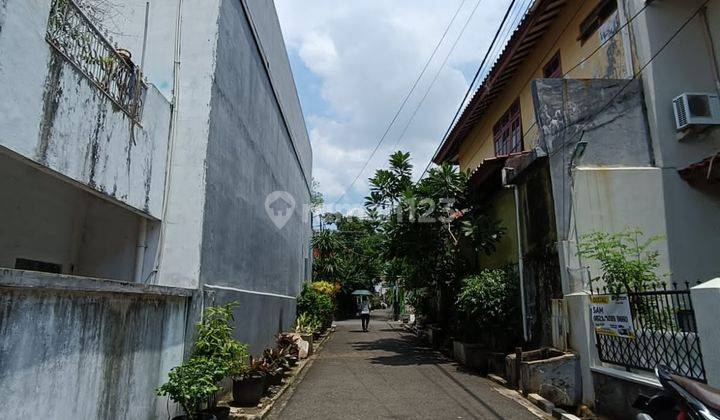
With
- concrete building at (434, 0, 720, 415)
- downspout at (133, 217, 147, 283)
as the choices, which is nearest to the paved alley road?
concrete building at (434, 0, 720, 415)

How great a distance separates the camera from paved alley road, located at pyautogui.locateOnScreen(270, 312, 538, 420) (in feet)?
23.3

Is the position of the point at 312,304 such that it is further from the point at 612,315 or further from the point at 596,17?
the point at 596,17

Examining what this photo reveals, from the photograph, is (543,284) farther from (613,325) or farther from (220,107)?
(220,107)

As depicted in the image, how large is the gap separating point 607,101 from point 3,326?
927cm

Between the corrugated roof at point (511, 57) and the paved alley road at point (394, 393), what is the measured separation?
8.24 metres

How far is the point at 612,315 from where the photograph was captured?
261 inches

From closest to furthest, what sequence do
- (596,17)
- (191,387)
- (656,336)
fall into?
(191,387), (656,336), (596,17)

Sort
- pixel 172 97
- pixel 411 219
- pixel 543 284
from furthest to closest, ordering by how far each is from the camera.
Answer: pixel 411 219
pixel 543 284
pixel 172 97

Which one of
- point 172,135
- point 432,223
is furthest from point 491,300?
point 172,135

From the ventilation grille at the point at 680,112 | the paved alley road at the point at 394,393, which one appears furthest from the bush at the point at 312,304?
the ventilation grille at the point at 680,112

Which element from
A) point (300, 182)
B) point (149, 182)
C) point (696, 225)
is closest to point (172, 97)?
point (149, 182)

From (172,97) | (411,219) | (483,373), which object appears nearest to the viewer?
(172,97)

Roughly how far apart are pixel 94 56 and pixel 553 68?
10.4 m

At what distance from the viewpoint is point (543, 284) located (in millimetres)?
8969
